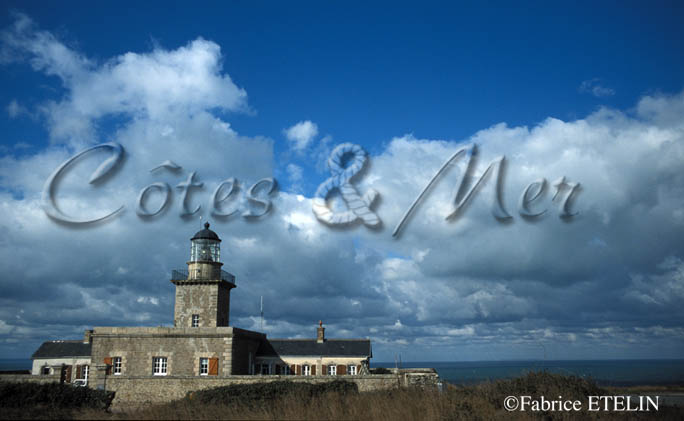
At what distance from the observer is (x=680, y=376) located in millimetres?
13570

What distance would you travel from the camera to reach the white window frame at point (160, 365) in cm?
2498

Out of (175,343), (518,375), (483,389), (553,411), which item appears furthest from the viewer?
(175,343)

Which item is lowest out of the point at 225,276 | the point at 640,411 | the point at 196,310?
the point at 640,411

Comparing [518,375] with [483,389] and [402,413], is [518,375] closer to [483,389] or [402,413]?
[483,389]

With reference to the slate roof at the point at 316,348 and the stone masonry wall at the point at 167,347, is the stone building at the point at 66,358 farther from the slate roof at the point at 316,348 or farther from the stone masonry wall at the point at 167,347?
the slate roof at the point at 316,348

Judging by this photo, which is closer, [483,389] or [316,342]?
[483,389]

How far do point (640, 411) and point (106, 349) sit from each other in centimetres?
2261

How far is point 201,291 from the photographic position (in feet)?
89.2

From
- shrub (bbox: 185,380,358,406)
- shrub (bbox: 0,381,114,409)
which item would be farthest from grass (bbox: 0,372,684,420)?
shrub (bbox: 0,381,114,409)

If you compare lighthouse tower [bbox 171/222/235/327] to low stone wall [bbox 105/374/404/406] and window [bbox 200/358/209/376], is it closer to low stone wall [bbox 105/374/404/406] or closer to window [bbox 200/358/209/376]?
window [bbox 200/358/209/376]

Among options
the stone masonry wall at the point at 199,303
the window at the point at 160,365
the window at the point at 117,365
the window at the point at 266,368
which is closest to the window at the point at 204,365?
the window at the point at 160,365

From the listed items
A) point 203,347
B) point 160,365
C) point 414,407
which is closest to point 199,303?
point 203,347

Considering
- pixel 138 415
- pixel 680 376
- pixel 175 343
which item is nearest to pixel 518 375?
pixel 680 376

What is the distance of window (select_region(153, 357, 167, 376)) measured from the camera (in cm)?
2498
